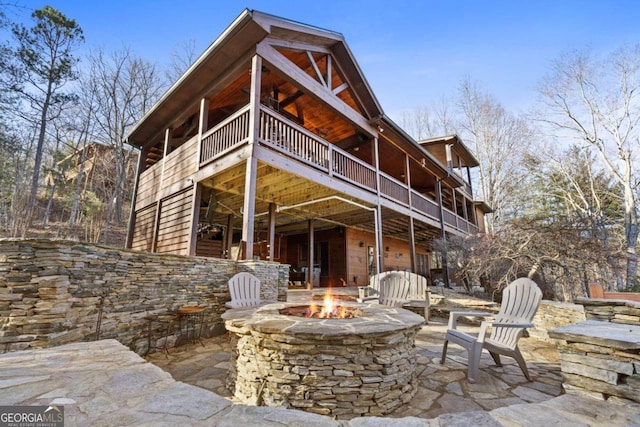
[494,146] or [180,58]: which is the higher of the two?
[180,58]

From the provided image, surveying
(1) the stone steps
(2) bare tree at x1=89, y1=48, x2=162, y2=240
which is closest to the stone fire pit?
(1) the stone steps

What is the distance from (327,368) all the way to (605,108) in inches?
702

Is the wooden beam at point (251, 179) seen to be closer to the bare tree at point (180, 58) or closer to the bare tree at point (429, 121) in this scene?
the bare tree at point (180, 58)

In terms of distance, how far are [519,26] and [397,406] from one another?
10.7 m

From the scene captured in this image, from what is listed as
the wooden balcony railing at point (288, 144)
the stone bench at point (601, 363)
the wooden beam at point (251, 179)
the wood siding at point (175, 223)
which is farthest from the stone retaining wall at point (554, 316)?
the wood siding at point (175, 223)

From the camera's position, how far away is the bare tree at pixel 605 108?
38.0 feet

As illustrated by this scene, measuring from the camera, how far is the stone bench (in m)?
1.54

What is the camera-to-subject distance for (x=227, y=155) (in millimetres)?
5762

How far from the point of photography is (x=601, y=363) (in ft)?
5.35

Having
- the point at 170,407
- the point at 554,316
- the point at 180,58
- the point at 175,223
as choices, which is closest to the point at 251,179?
the point at 175,223

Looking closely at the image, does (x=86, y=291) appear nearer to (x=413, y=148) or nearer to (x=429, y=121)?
(x=413, y=148)

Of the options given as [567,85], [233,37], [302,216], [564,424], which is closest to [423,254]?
[302,216]

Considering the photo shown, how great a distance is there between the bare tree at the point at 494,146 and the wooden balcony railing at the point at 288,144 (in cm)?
1338

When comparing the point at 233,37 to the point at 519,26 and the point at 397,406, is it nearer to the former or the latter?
the point at 397,406
